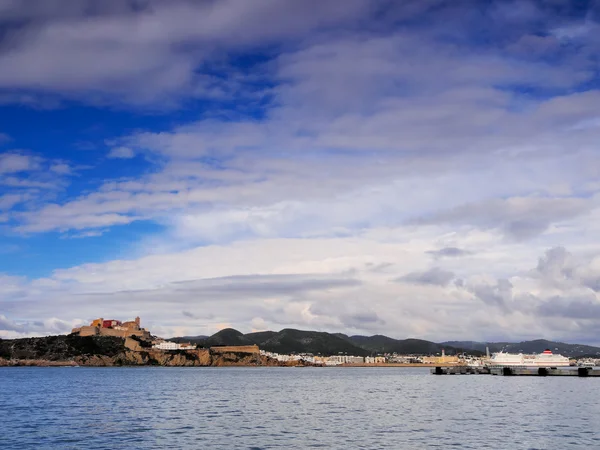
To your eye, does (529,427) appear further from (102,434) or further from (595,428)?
(102,434)

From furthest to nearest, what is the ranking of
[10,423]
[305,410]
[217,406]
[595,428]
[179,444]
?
[217,406] → [305,410] → [10,423] → [595,428] → [179,444]

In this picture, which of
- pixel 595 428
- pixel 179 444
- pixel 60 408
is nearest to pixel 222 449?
pixel 179 444

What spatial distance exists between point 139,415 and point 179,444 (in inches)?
1101

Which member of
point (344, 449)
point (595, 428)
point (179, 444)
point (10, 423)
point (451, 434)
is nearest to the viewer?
point (344, 449)

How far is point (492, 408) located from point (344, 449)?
146ft

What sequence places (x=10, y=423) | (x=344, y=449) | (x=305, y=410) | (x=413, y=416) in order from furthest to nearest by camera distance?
(x=305, y=410), (x=413, y=416), (x=10, y=423), (x=344, y=449)

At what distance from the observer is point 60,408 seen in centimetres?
8875

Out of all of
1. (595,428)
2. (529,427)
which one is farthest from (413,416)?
(595,428)

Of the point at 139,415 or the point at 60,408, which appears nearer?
the point at 139,415

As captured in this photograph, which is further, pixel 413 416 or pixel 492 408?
pixel 492 408

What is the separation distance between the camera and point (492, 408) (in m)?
85.8

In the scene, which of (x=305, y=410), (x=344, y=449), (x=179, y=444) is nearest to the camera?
(x=344, y=449)

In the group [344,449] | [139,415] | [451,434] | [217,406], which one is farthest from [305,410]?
[344,449]

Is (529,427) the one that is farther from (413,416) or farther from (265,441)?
(265,441)
